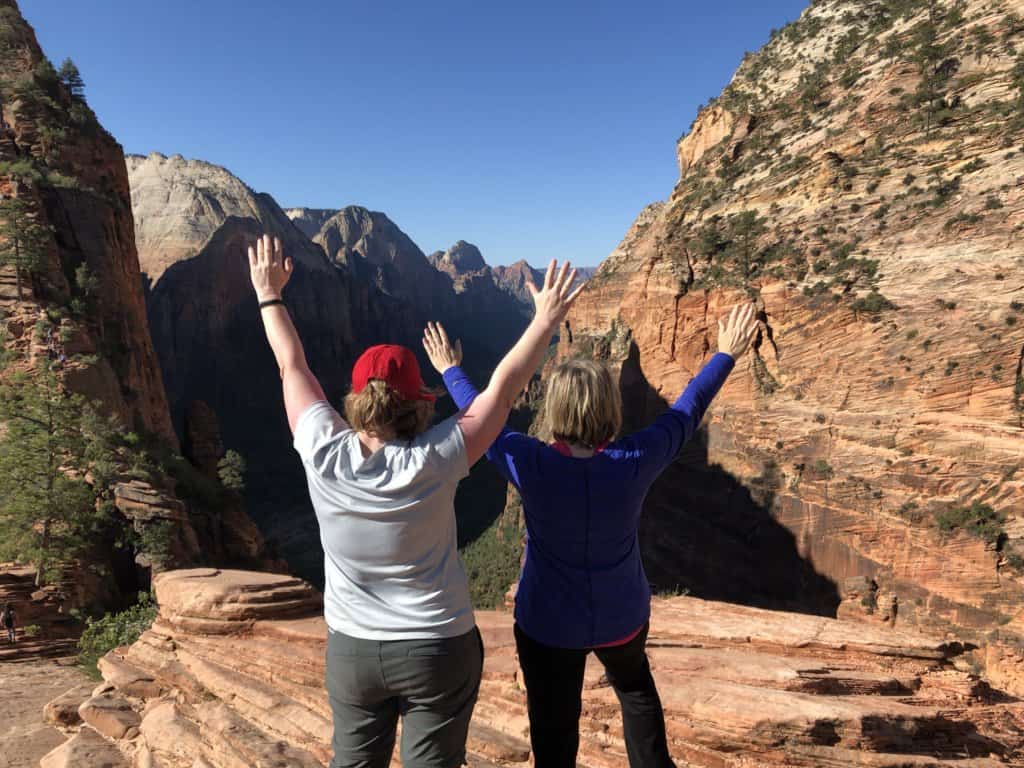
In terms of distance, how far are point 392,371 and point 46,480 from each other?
16555mm

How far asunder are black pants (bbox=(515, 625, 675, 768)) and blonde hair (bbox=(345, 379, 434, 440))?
1314 millimetres

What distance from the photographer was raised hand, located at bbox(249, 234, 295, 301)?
2.84 m

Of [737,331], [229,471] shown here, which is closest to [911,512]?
[737,331]

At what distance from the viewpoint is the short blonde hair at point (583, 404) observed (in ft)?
8.62

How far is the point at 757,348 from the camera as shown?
34344mm

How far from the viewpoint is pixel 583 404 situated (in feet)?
8.61

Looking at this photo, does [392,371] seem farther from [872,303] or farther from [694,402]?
[872,303]

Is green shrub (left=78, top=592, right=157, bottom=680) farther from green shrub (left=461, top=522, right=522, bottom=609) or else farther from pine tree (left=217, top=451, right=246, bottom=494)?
green shrub (left=461, top=522, right=522, bottom=609)

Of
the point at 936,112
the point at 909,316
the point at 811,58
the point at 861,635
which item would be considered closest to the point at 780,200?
the point at 936,112

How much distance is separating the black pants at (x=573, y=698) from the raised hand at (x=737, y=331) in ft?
5.16

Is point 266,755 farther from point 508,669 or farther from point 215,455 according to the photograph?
point 215,455

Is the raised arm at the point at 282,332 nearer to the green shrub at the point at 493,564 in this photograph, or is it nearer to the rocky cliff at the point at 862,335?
the rocky cliff at the point at 862,335

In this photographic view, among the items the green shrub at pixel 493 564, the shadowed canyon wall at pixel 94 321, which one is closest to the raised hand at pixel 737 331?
the shadowed canyon wall at pixel 94 321

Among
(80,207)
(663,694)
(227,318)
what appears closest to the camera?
(663,694)
